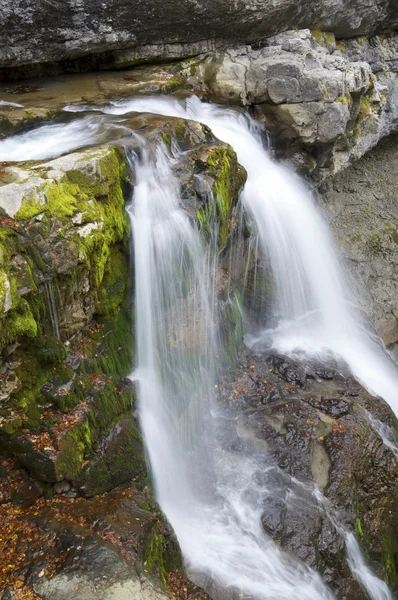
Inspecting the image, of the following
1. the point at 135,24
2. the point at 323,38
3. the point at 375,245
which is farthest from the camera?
the point at 375,245

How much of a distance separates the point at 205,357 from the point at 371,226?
675 cm

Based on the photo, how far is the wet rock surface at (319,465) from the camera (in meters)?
6.14

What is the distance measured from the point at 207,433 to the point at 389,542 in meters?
2.87

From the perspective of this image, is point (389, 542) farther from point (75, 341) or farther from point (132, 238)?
point (132, 238)

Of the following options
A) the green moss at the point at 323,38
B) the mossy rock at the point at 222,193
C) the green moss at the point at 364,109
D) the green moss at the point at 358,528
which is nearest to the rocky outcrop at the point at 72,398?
the mossy rock at the point at 222,193

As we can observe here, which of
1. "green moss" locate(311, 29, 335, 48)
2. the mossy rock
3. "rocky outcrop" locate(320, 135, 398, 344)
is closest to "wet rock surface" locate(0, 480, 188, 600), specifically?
the mossy rock

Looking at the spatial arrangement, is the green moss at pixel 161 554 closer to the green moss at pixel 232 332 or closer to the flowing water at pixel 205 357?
the flowing water at pixel 205 357

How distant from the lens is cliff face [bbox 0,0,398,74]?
29.2 feet

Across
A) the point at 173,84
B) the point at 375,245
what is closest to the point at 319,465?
the point at 375,245

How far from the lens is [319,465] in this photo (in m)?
6.77

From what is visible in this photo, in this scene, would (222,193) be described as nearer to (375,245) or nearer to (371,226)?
(375,245)

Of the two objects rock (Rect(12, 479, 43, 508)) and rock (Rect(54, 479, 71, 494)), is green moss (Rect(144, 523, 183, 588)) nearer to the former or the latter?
rock (Rect(54, 479, 71, 494))

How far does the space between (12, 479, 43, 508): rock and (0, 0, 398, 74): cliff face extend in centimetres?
803

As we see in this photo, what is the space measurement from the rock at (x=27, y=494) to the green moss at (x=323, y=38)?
442 inches
